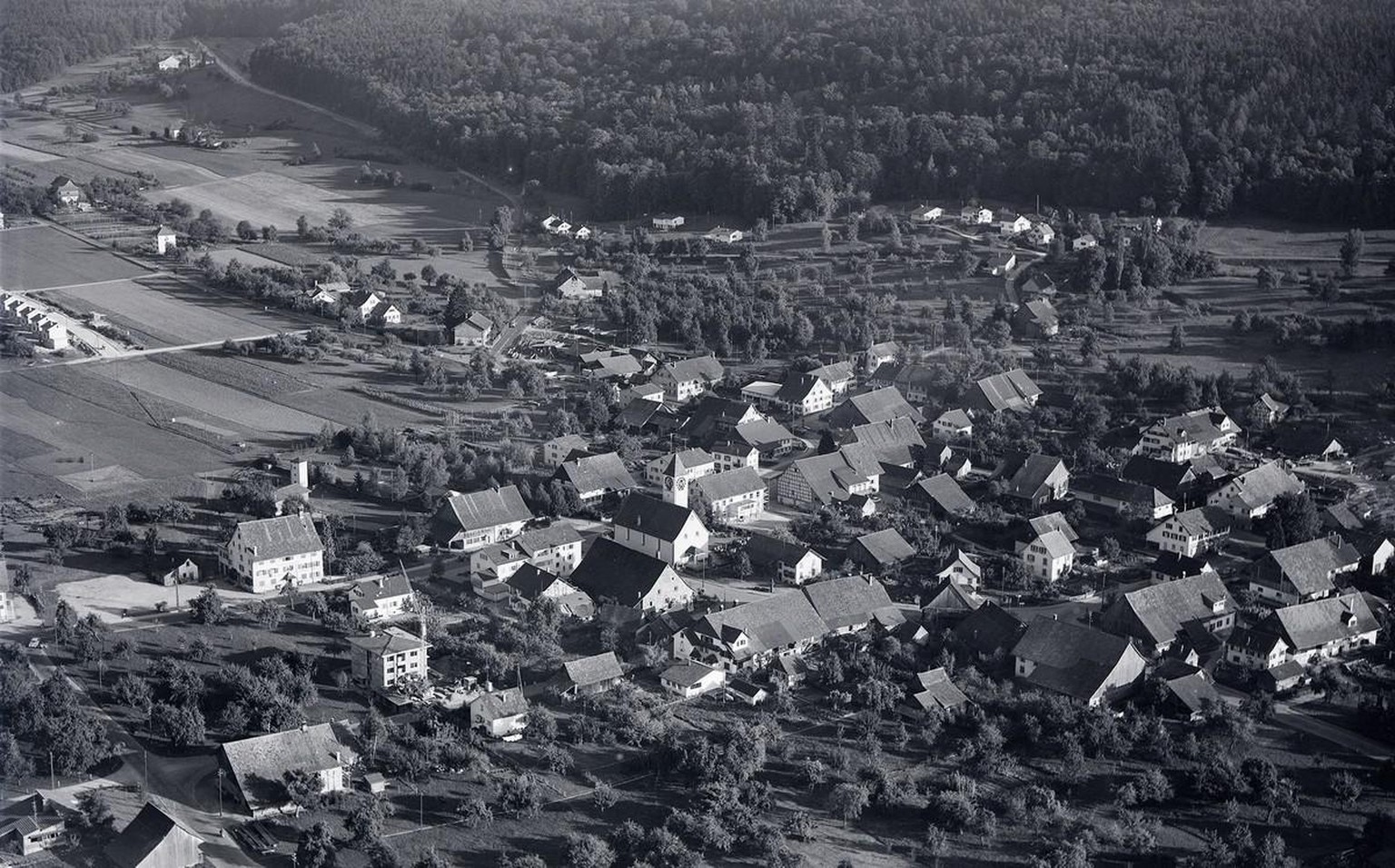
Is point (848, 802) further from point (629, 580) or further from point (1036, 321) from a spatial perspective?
point (1036, 321)

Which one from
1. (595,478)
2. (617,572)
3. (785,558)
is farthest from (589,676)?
(595,478)

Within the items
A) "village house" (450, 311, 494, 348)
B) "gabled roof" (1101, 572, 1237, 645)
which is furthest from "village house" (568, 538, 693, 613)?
"village house" (450, 311, 494, 348)

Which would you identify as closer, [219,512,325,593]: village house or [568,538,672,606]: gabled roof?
[568,538,672,606]: gabled roof

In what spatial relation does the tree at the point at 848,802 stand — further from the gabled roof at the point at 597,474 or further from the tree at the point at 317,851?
the gabled roof at the point at 597,474

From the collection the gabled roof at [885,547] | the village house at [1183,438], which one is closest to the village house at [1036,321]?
the village house at [1183,438]

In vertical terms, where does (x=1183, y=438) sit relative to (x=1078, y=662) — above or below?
above

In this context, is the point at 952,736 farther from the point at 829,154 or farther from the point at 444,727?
the point at 829,154

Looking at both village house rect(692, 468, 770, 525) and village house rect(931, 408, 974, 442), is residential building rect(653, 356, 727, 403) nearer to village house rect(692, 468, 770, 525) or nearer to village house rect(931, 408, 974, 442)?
village house rect(931, 408, 974, 442)
